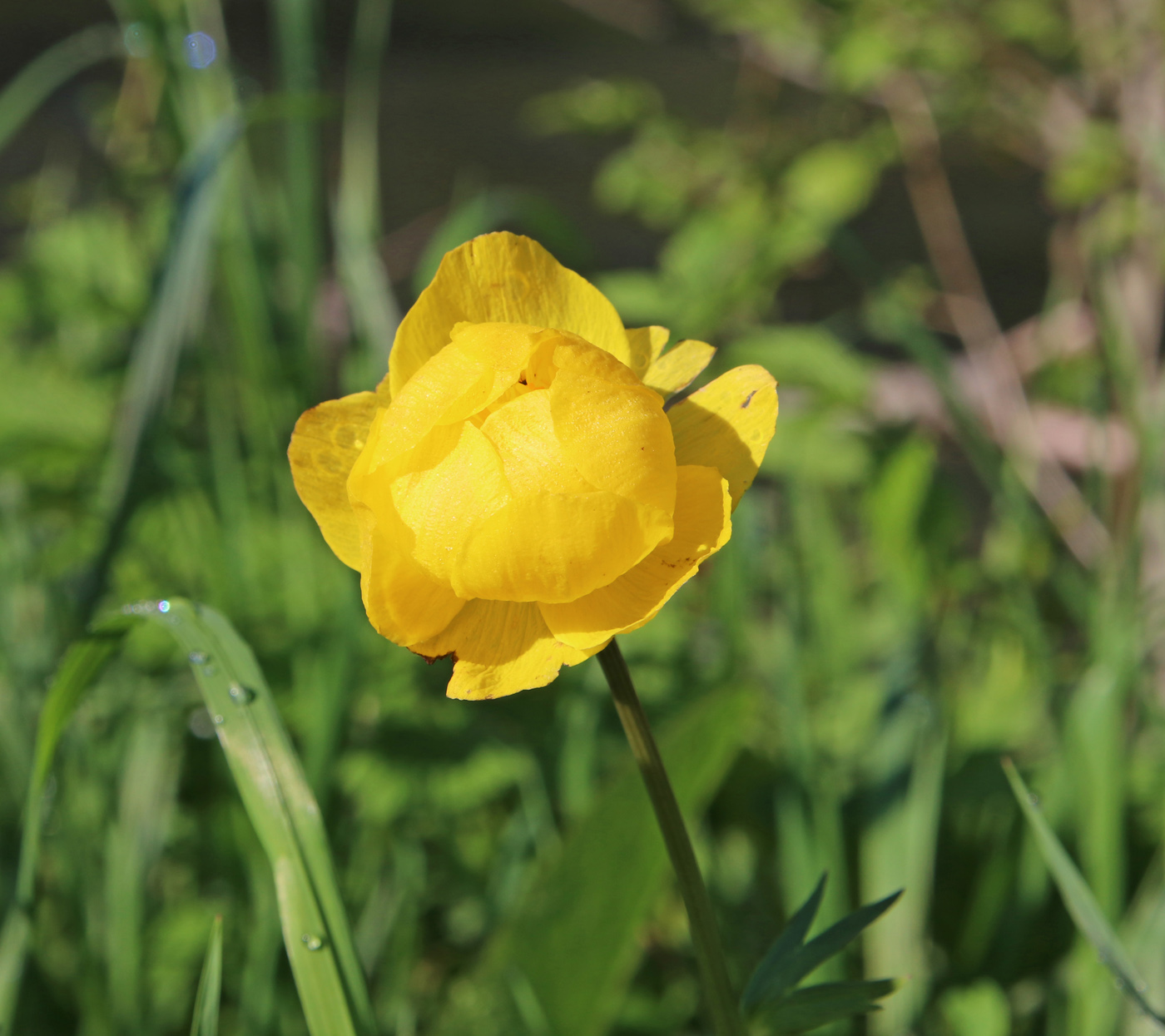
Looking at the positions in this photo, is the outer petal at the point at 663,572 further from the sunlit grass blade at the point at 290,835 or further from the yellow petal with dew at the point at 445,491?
the sunlit grass blade at the point at 290,835

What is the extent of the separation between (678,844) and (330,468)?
7.3 inches

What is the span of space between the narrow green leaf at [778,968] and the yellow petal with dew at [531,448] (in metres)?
0.20

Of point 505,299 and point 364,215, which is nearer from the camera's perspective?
point 505,299

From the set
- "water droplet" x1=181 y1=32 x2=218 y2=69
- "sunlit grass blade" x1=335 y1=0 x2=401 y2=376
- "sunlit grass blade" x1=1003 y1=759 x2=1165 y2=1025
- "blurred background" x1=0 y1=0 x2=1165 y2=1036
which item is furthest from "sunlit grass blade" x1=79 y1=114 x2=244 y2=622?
"sunlit grass blade" x1=1003 y1=759 x2=1165 y2=1025

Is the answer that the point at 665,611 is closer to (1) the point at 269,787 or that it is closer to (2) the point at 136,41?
(1) the point at 269,787

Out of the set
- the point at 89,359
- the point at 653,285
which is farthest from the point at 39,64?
the point at 653,285

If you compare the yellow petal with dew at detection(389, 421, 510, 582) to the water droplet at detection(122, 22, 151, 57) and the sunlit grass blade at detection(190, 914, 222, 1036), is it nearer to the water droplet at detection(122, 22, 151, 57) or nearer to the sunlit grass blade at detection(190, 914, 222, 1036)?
the sunlit grass blade at detection(190, 914, 222, 1036)

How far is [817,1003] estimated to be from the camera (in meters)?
0.38

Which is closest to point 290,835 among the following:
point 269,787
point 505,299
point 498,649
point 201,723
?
point 269,787

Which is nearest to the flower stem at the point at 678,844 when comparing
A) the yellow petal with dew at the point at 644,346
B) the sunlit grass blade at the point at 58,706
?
the yellow petal with dew at the point at 644,346

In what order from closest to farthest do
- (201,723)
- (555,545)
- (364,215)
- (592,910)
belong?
(555,545), (592,910), (201,723), (364,215)

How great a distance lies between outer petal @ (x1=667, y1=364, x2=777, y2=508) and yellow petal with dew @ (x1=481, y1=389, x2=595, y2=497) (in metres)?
0.06

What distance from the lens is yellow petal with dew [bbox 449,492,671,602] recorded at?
32cm

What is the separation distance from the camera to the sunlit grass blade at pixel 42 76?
825mm
